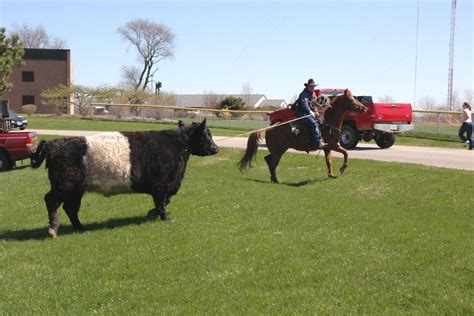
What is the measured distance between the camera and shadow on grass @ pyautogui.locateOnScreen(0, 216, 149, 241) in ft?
28.3

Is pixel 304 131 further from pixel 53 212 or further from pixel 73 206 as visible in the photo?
Result: pixel 53 212

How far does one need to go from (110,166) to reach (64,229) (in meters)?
1.43

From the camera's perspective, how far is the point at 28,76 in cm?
7469

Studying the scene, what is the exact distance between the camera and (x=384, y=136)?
73.0 ft

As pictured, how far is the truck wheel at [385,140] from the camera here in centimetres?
2219

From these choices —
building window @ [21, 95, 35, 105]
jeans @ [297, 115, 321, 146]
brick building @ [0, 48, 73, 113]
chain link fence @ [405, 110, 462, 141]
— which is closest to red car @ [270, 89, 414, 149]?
chain link fence @ [405, 110, 462, 141]

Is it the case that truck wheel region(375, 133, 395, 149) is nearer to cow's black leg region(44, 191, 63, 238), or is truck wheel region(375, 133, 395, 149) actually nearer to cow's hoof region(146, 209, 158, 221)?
cow's hoof region(146, 209, 158, 221)

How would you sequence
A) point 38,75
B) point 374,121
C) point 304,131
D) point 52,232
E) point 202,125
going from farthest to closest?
point 38,75
point 374,121
point 304,131
point 202,125
point 52,232

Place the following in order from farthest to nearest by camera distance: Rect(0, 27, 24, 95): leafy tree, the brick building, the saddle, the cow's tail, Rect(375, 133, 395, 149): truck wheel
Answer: the brick building → Rect(0, 27, 24, 95): leafy tree → Rect(375, 133, 395, 149): truck wheel → the saddle → the cow's tail

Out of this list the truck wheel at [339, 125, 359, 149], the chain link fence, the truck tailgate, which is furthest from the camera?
the chain link fence

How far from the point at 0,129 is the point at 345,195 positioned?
14606 millimetres

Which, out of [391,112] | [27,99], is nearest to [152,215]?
[391,112]

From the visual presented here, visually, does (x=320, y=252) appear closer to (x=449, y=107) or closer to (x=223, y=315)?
(x=223, y=315)

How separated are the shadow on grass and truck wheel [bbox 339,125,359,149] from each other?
1382 centimetres
